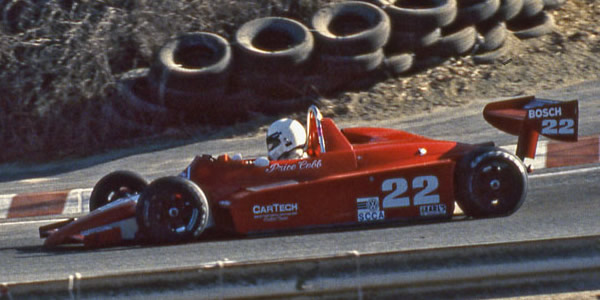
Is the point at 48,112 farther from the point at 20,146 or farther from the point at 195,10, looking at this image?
the point at 195,10

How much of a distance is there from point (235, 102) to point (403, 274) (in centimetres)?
655

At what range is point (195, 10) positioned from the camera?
499 inches

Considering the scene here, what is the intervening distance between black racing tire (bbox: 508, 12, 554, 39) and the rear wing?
5637 millimetres

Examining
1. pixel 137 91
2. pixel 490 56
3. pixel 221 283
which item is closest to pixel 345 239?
pixel 221 283

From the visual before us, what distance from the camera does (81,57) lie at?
38.9ft

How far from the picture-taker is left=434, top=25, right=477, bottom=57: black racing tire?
11.8 metres

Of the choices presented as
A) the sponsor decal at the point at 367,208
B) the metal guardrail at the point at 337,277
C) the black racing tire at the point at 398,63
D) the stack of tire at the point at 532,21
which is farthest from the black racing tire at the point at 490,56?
the metal guardrail at the point at 337,277

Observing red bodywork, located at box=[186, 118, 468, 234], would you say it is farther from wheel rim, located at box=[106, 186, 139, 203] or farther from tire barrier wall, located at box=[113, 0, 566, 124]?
tire barrier wall, located at box=[113, 0, 566, 124]

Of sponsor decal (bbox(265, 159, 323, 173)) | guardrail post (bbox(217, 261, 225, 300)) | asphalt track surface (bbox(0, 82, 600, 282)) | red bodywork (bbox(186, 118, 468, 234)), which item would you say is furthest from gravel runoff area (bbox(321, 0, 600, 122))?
guardrail post (bbox(217, 261, 225, 300))

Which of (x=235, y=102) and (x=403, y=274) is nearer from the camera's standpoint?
(x=403, y=274)

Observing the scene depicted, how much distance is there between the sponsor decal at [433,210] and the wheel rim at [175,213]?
5.44 ft

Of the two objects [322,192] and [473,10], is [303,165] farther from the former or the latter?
[473,10]

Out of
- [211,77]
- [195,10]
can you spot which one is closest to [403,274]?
[211,77]

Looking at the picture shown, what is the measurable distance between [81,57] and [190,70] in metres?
1.96
